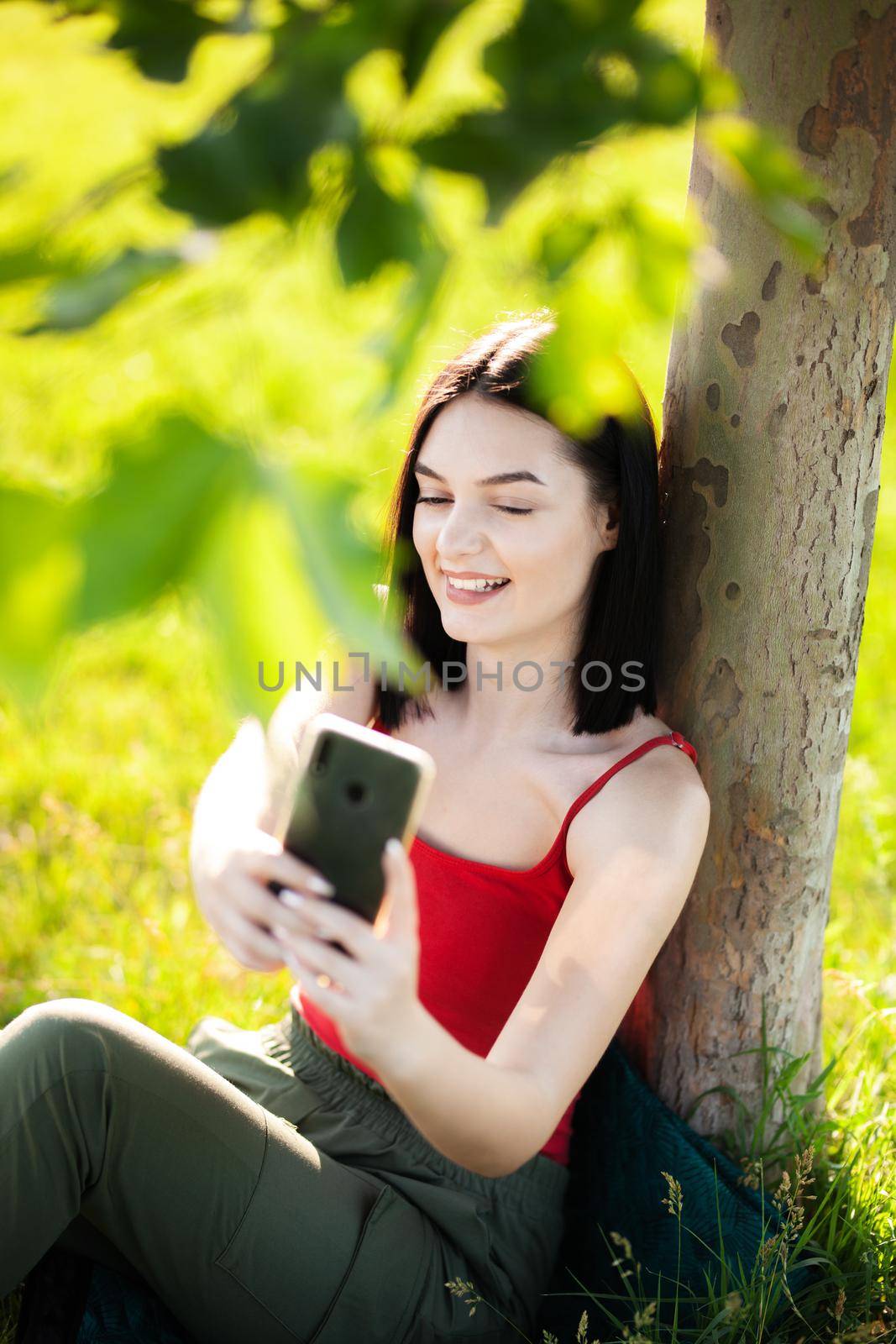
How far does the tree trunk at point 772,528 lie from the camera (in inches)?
61.7

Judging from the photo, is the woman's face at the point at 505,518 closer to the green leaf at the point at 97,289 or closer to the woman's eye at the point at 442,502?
the woman's eye at the point at 442,502

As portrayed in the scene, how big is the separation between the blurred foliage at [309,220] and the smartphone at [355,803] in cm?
39

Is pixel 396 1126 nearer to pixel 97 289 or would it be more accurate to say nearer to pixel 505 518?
pixel 505 518

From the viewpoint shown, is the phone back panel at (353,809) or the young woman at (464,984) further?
the young woman at (464,984)

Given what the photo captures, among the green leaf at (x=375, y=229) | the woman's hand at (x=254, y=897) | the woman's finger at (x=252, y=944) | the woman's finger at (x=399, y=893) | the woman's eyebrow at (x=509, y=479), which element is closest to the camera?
the green leaf at (x=375, y=229)

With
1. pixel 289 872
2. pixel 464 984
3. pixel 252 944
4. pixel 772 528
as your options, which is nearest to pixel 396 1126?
pixel 464 984

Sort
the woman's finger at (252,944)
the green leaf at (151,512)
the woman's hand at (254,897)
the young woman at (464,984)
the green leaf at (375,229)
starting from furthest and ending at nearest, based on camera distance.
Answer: the young woman at (464,984) < the woman's finger at (252,944) < the woman's hand at (254,897) < the green leaf at (375,229) < the green leaf at (151,512)

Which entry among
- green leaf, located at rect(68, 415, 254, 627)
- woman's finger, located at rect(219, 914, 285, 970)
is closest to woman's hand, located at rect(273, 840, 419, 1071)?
woman's finger, located at rect(219, 914, 285, 970)

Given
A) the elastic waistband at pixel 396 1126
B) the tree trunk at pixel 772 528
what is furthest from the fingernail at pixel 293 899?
the tree trunk at pixel 772 528

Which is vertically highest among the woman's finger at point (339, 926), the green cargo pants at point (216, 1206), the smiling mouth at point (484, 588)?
the smiling mouth at point (484, 588)

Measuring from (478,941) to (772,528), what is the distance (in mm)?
758

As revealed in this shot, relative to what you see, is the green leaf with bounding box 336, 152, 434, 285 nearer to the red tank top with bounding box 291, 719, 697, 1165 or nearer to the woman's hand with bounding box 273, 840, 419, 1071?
the woman's hand with bounding box 273, 840, 419, 1071

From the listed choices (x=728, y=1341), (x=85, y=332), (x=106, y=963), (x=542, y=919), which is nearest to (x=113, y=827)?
(x=106, y=963)

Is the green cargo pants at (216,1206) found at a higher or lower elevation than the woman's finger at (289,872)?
lower
